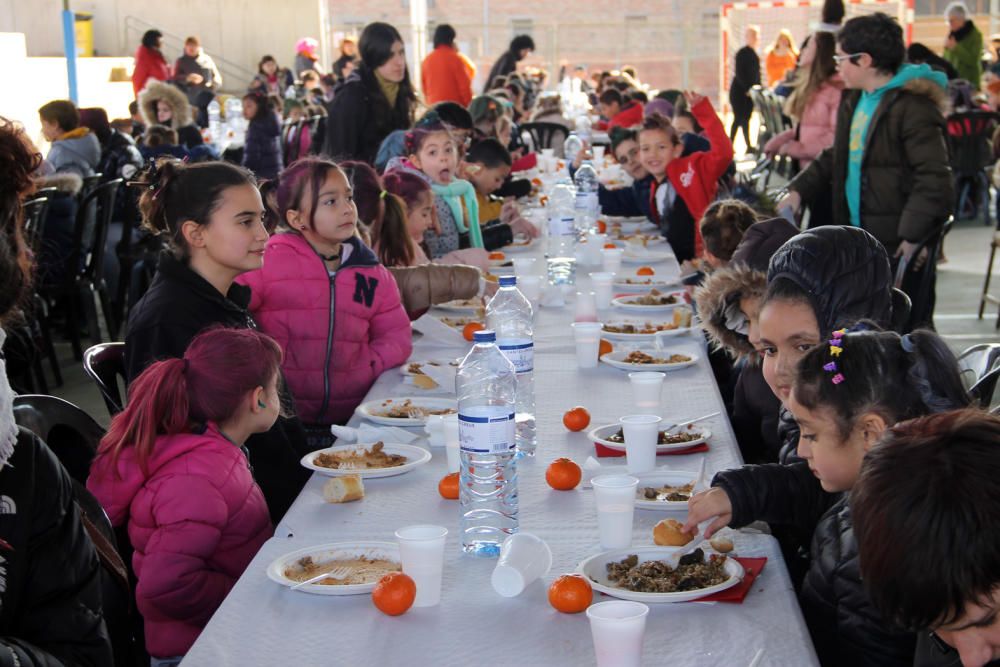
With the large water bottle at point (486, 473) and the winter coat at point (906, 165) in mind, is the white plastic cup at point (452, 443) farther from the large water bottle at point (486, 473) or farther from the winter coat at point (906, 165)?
the winter coat at point (906, 165)

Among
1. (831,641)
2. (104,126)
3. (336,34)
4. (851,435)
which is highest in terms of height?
(336,34)

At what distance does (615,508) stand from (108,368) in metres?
1.48

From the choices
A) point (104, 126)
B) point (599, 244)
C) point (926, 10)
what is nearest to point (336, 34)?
point (926, 10)

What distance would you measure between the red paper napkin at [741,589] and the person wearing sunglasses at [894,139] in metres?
2.93

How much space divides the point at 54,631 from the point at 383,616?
426 mm

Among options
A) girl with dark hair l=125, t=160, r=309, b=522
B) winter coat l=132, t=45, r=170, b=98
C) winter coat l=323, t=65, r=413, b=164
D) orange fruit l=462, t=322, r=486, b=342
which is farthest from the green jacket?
girl with dark hair l=125, t=160, r=309, b=522

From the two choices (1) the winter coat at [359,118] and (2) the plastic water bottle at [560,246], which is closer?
(2) the plastic water bottle at [560,246]

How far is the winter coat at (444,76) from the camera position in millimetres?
7887

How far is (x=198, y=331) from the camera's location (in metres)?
2.63

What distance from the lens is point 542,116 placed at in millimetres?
→ 11219

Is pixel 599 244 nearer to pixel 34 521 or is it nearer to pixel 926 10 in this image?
pixel 34 521

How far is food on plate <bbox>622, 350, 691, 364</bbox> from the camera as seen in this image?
2.99 m

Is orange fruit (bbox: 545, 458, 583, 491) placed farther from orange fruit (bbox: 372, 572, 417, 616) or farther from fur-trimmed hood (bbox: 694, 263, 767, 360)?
fur-trimmed hood (bbox: 694, 263, 767, 360)

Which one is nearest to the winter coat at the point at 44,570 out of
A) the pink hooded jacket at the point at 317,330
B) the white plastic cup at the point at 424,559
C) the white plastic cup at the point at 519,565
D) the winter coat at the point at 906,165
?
the white plastic cup at the point at 424,559
